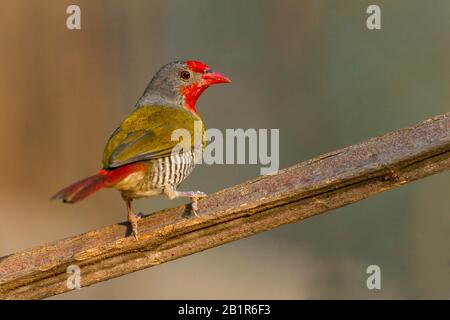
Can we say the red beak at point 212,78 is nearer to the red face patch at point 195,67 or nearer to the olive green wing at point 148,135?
the red face patch at point 195,67

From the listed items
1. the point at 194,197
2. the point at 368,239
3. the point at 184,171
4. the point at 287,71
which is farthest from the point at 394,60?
the point at 194,197

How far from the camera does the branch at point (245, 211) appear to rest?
2.95 meters

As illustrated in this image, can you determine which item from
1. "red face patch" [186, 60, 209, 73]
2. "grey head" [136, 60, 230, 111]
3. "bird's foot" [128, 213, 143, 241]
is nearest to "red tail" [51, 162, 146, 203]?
"bird's foot" [128, 213, 143, 241]

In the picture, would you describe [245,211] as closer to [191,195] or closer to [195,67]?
[191,195]

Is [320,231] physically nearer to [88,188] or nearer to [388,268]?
[388,268]

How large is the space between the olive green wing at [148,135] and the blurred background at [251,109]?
1.88 meters

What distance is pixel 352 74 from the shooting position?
19.6ft

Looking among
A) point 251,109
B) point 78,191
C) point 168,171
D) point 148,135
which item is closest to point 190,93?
point 148,135

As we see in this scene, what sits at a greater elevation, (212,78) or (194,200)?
(212,78)

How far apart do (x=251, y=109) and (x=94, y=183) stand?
3.21 metres

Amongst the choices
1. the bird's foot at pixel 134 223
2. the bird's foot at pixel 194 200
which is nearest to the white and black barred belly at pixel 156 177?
the bird's foot at pixel 134 223

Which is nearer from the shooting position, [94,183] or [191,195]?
[94,183]

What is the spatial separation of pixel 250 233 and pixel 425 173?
2.56 feet

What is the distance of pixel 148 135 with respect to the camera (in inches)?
148
